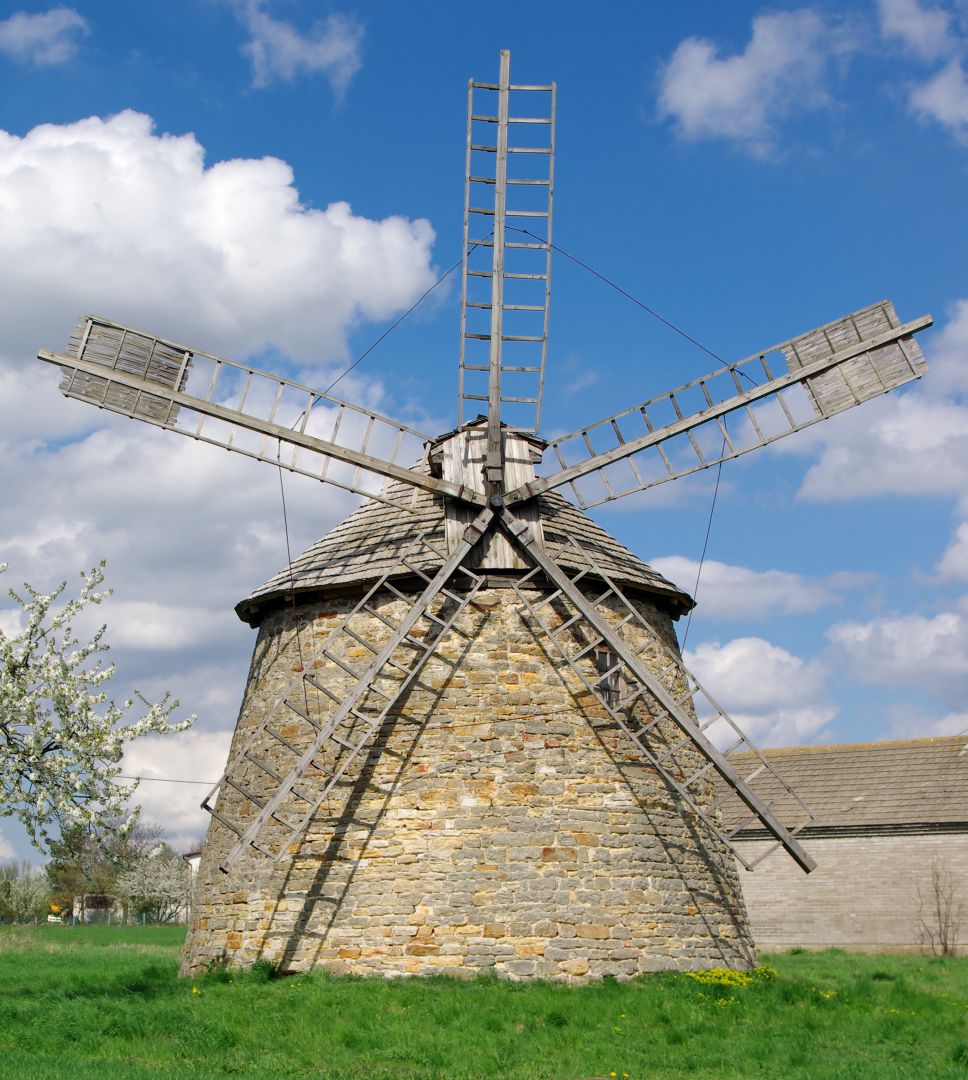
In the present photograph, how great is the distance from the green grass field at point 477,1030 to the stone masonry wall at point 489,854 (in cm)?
58

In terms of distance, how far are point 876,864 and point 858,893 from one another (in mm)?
769

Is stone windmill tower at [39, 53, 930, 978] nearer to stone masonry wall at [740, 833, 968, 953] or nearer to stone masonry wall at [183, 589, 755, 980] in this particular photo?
stone masonry wall at [183, 589, 755, 980]

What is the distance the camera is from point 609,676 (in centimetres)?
1712

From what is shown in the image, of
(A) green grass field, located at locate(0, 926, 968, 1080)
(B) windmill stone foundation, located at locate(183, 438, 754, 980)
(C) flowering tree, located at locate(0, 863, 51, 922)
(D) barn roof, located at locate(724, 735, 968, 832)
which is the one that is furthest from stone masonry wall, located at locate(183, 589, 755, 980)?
(C) flowering tree, located at locate(0, 863, 51, 922)

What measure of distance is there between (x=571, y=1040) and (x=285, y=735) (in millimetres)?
6261

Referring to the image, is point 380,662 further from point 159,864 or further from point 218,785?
point 159,864

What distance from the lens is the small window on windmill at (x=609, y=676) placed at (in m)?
17.2

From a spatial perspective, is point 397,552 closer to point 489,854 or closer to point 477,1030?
point 489,854

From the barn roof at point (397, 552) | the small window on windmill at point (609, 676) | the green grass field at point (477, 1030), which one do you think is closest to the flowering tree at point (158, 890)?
the barn roof at point (397, 552)

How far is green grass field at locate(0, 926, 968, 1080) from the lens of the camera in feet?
38.8

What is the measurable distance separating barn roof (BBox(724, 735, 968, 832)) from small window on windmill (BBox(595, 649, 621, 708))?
547 inches

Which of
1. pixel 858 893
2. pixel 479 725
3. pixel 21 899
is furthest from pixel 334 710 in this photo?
pixel 21 899

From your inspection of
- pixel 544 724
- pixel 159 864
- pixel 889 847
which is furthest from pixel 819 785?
pixel 159 864

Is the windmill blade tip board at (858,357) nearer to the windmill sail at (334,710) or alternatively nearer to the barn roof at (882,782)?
the windmill sail at (334,710)
